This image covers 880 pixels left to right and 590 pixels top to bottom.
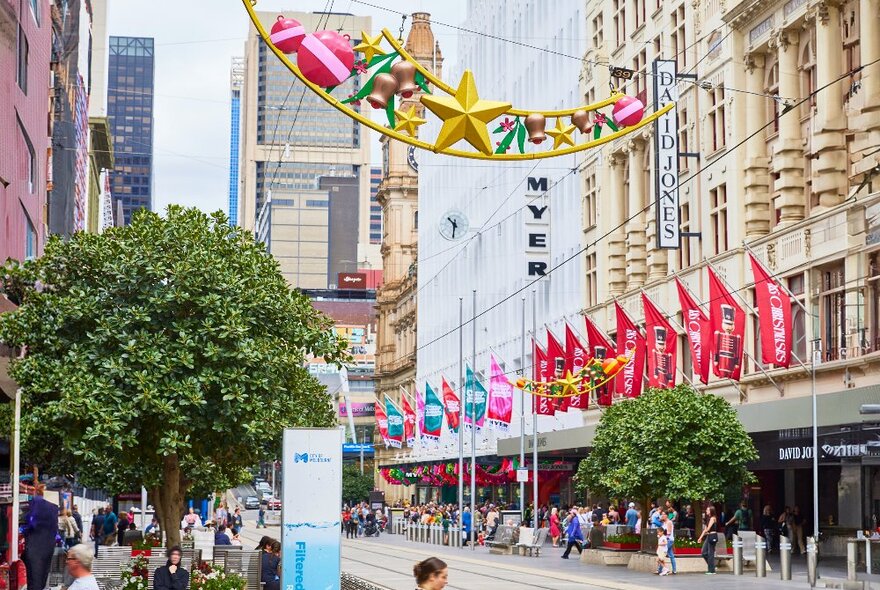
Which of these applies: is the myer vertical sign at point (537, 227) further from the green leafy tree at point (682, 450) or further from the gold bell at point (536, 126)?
the gold bell at point (536, 126)

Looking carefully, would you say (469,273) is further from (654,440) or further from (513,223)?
(654,440)

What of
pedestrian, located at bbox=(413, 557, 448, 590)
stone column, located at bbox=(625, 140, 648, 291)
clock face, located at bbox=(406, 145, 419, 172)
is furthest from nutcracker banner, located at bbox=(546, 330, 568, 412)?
clock face, located at bbox=(406, 145, 419, 172)

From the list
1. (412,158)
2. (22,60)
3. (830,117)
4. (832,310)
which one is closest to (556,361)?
(832,310)

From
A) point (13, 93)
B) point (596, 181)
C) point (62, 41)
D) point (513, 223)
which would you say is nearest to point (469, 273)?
point (513, 223)

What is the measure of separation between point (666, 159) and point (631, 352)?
6.37m

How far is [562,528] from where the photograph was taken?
189 ft

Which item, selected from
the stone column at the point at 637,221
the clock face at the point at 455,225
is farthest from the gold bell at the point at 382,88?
the clock face at the point at 455,225

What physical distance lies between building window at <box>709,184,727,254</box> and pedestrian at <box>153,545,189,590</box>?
2930cm

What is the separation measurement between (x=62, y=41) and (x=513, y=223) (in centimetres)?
2305

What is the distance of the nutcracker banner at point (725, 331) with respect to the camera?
4061 centimetres

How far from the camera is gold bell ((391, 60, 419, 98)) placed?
12484 mm

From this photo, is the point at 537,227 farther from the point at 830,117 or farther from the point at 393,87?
the point at 393,87

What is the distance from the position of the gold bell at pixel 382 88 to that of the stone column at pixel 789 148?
101ft

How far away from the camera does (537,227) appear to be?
67.6m
